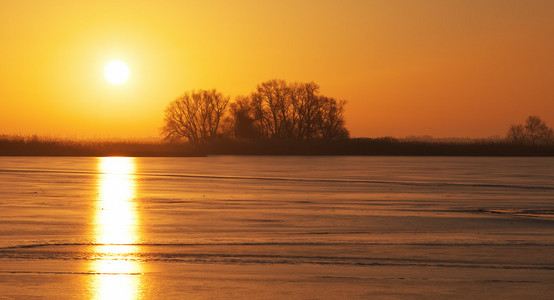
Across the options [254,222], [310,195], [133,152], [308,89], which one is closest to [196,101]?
[308,89]

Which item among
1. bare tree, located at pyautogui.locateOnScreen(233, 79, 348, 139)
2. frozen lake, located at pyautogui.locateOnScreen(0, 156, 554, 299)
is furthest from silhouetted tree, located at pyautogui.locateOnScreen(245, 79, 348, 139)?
frozen lake, located at pyautogui.locateOnScreen(0, 156, 554, 299)

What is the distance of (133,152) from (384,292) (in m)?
80.8

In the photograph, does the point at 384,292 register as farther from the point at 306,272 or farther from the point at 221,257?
the point at 221,257

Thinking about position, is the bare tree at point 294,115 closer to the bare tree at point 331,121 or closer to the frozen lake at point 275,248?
the bare tree at point 331,121

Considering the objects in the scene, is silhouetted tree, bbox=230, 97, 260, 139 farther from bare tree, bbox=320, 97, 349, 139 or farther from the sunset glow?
the sunset glow

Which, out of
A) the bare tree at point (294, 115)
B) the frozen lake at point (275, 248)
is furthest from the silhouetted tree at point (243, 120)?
the frozen lake at point (275, 248)

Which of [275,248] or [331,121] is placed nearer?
[275,248]

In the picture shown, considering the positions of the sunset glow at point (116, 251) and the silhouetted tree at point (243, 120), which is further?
the silhouetted tree at point (243, 120)

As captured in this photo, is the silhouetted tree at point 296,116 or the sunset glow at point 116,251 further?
the silhouetted tree at point 296,116

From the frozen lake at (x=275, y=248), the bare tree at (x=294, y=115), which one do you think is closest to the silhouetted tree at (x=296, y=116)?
the bare tree at (x=294, y=115)

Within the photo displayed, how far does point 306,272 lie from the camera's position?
27.5 ft

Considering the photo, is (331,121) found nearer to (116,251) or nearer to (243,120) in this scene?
(243,120)

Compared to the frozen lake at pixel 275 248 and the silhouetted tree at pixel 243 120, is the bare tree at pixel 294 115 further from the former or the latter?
the frozen lake at pixel 275 248

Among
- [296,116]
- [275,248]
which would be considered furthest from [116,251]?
[296,116]
